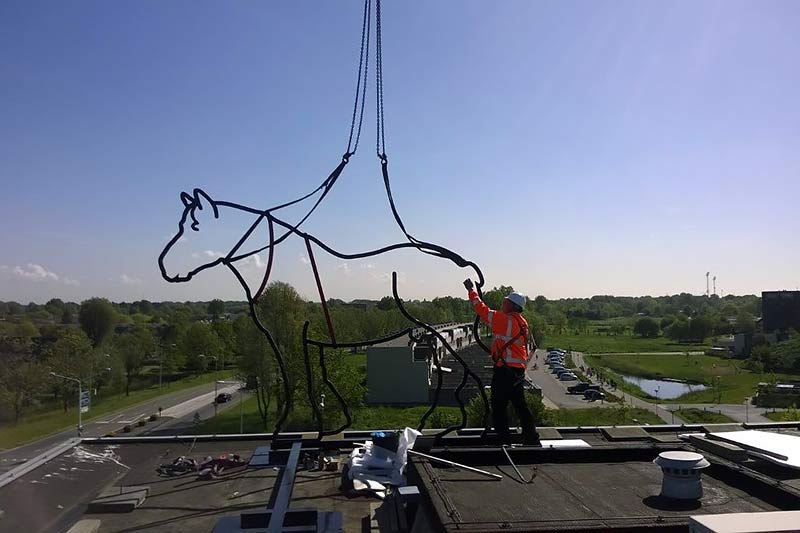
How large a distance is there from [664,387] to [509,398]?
78.6 m

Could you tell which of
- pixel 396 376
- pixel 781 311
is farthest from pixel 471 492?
pixel 781 311

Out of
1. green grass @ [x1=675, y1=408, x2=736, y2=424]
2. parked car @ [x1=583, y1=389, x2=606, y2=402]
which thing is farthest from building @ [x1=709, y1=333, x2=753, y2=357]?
green grass @ [x1=675, y1=408, x2=736, y2=424]

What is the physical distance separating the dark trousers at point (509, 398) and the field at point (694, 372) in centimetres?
6209

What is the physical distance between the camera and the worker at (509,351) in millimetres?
8812

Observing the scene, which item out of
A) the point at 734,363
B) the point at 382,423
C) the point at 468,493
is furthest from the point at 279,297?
the point at 734,363

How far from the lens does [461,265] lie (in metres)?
9.09

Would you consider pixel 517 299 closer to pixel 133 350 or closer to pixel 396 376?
pixel 396 376

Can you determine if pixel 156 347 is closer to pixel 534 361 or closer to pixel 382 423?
pixel 382 423

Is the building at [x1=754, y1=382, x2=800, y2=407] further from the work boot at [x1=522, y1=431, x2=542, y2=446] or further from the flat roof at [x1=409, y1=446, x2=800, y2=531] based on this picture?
the flat roof at [x1=409, y1=446, x2=800, y2=531]

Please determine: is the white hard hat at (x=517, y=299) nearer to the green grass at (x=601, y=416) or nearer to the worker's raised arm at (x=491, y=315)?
the worker's raised arm at (x=491, y=315)

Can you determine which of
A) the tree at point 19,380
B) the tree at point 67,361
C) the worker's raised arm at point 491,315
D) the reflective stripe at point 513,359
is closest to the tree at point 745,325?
the tree at point 67,361

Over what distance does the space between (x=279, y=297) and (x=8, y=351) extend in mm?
30448

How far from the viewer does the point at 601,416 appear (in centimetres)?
4938

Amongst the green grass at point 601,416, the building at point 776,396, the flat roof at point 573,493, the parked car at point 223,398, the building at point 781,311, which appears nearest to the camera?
the flat roof at point 573,493
